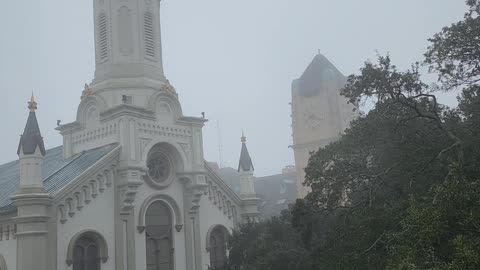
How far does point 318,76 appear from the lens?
172ft

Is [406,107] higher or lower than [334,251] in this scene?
higher

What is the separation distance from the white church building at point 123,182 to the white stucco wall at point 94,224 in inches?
1.7

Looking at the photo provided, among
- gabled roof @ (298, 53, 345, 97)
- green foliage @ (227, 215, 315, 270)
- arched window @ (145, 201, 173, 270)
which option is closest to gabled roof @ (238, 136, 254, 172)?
arched window @ (145, 201, 173, 270)

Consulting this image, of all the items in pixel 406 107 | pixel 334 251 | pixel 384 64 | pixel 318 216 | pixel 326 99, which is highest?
pixel 326 99

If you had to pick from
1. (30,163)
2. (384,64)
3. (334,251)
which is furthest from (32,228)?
(384,64)

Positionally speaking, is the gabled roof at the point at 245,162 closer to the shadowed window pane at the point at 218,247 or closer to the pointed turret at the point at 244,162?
the pointed turret at the point at 244,162

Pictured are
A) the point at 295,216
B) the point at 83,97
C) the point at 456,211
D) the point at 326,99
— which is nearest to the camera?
the point at 456,211

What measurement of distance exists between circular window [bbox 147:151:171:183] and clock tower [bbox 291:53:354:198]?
2601 centimetres

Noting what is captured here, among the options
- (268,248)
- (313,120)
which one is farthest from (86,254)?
(313,120)

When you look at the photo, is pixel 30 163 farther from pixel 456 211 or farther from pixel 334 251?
pixel 456 211

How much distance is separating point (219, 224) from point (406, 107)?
15.0 meters

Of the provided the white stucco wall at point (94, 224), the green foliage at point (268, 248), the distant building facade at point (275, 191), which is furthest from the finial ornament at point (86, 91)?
the distant building facade at point (275, 191)

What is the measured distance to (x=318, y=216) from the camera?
16531 millimetres

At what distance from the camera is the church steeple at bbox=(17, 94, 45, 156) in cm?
2077
